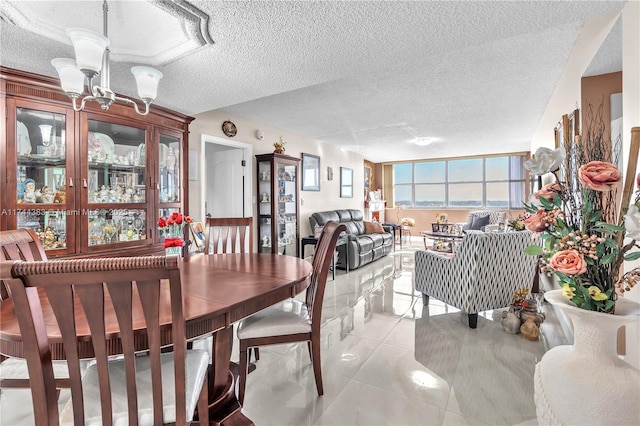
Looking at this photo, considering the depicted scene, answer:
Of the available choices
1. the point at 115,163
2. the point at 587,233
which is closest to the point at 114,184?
the point at 115,163

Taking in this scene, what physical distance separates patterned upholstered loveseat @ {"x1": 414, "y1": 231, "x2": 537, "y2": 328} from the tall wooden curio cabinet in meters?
2.66

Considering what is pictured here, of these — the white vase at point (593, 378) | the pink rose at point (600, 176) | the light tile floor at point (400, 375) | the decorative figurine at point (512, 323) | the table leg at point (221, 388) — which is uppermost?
the pink rose at point (600, 176)

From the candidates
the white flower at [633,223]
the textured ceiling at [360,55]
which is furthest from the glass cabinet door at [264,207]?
the white flower at [633,223]

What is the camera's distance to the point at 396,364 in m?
2.18

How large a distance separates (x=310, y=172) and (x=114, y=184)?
3774mm

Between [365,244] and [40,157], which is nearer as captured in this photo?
[40,157]

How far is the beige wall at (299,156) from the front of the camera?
4031mm

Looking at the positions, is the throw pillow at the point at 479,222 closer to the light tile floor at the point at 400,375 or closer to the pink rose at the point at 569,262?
the light tile floor at the point at 400,375

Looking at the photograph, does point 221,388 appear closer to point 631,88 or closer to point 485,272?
point 485,272

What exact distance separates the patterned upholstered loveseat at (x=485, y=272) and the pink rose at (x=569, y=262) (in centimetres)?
183

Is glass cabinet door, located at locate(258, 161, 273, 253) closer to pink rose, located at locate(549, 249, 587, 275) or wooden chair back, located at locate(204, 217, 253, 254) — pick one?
wooden chair back, located at locate(204, 217, 253, 254)

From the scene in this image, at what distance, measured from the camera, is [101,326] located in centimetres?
86

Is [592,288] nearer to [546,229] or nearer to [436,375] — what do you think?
[546,229]

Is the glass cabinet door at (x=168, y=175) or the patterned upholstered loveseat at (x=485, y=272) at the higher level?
the glass cabinet door at (x=168, y=175)
